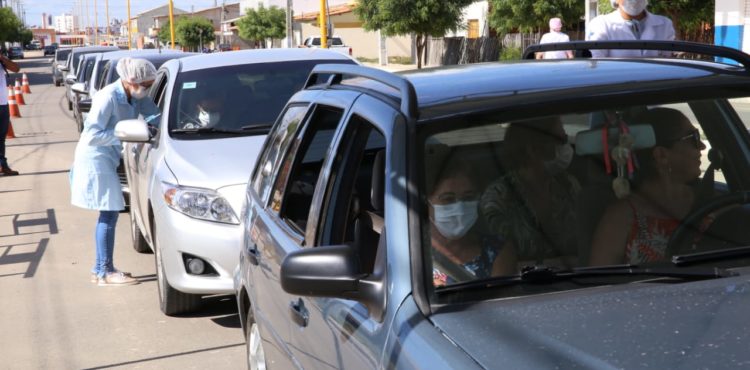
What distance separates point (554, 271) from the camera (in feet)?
9.37

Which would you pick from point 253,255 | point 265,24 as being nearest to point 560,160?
point 253,255

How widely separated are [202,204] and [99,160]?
1756 millimetres

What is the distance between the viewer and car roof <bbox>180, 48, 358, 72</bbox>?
27.2 feet

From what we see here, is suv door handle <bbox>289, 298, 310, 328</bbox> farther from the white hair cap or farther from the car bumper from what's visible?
the white hair cap

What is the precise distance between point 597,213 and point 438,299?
2.63 ft

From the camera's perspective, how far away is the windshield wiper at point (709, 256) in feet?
9.64

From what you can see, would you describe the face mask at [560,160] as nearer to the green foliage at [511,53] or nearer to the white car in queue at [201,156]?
Answer: the white car in queue at [201,156]

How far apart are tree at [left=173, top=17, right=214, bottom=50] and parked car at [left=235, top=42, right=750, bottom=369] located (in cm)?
9526

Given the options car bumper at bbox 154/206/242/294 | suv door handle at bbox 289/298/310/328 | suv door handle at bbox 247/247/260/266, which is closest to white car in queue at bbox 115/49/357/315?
car bumper at bbox 154/206/242/294

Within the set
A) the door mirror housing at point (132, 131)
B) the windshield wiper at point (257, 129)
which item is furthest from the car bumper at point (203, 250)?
the windshield wiper at point (257, 129)

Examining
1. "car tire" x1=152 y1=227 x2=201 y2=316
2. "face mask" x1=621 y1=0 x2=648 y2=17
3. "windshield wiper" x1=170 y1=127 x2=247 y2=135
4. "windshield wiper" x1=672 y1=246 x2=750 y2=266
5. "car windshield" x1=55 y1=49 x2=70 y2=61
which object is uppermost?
"face mask" x1=621 y1=0 x2=648 y2=17

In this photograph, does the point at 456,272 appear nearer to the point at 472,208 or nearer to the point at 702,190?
the point at 472,208

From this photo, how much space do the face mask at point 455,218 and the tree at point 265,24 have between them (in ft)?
267

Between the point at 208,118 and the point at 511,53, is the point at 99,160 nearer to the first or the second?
the point at 208,118
